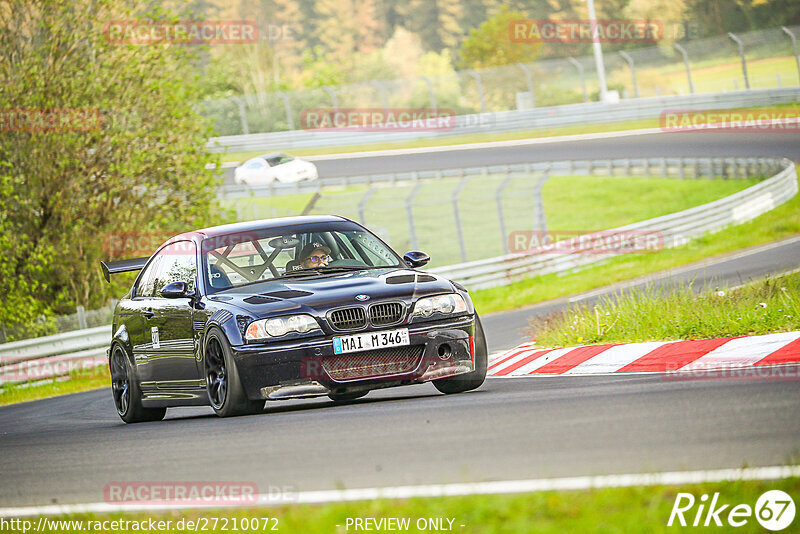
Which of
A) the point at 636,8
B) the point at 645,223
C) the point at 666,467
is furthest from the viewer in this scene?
the point at 636,8

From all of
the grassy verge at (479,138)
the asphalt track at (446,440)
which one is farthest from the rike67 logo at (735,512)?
the grassy verge at (479,138)

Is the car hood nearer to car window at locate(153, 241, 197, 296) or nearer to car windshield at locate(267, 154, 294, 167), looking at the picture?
car window at locate(153, 241, 197, 296)

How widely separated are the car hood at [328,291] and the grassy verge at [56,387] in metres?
9.96

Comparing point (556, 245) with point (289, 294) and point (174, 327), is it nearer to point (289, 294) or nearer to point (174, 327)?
point (174, 327)

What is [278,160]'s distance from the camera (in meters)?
44.7

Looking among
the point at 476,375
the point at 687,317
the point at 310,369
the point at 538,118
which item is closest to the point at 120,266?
the point at 310,369

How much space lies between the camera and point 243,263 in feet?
31.5

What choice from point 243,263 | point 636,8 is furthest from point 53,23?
point 636,8

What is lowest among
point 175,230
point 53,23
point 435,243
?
point 435,243

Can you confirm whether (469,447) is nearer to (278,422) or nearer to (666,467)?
(666,467)

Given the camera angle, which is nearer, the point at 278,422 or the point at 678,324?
the point at 278,422

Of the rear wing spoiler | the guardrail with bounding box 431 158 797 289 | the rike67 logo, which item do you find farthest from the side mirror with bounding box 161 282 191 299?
the guardrail with bounding box 431 158 797 289

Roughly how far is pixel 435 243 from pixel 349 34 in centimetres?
6900

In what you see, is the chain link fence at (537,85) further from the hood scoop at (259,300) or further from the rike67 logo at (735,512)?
the rike67 logo at (735,512)
